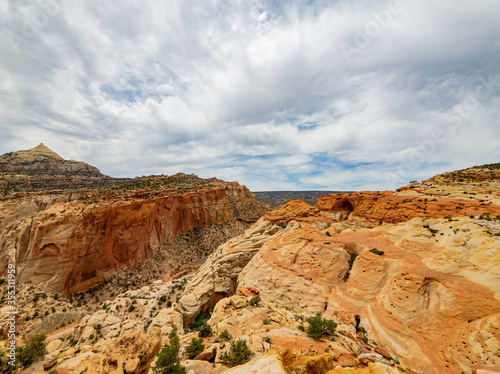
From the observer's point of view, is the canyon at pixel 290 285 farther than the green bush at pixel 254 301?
No

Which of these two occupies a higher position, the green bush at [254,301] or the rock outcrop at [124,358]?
the rock outcrop at [124,358]

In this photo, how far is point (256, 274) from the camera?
23781mm

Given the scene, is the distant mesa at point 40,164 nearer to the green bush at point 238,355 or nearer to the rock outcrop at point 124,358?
the rock outcrop at point 124,358

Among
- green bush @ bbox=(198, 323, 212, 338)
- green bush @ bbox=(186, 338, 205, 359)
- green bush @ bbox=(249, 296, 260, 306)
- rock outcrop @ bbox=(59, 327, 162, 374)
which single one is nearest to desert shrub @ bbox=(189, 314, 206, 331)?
green bush @ bbox=(198, 323, 212, 338)

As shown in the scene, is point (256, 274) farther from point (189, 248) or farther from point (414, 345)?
point (189, 248)

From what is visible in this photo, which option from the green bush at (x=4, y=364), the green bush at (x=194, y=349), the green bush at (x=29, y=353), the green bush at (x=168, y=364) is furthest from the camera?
the green bush at (x=194, y=349)

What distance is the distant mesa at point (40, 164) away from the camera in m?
79.8

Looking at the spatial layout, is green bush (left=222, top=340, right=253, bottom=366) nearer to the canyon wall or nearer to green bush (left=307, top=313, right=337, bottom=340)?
green bush (left=307, top=313, right=337, bottom=340)

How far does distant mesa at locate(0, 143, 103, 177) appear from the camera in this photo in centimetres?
7975

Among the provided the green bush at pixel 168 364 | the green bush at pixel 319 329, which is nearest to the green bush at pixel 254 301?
the green bush at pixel 319 329

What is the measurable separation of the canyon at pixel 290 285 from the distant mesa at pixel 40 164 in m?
50.3

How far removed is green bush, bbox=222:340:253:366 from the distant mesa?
110242 millimetres

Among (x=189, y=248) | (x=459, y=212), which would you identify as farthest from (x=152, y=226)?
(x=459, y=212)

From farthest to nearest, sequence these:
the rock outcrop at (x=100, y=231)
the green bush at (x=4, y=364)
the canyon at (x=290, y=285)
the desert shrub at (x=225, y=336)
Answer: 1. the rock outcrop at (x=100, y=231)
2. the desert shrub at (x=225, y=336)
3. the canyon at (x=290, y=285)
4. the green bush at (x=4, y=364)
